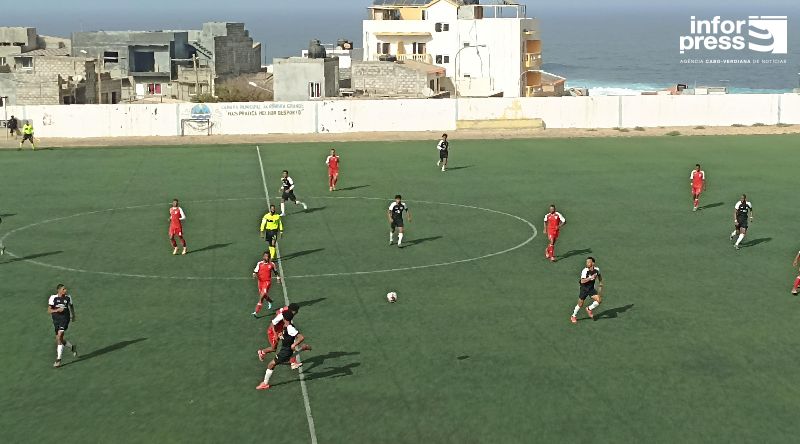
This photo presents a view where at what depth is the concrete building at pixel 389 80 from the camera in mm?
104438

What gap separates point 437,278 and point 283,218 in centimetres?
1212

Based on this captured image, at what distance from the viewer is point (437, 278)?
33.8 metres

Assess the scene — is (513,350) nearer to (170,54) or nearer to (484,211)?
(484,211)

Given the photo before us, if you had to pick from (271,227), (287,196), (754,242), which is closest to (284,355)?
(271,227)

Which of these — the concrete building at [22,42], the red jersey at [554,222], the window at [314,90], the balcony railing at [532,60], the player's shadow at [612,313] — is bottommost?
the player's shadow at [612,313]

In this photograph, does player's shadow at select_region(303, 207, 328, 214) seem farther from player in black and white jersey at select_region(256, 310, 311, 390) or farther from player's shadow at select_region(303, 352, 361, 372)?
player in black and white jersey at select_region(256, 310, 311, 390)

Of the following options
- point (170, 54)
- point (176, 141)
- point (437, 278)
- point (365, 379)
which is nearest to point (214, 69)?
point (170, 54)

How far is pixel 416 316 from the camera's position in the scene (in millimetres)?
29562

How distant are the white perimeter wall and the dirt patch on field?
2.69ft

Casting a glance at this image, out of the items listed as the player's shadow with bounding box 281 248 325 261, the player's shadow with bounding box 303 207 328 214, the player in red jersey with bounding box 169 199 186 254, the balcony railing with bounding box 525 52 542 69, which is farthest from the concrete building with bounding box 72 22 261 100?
the player's shadow with bounding box 281 248 325 261

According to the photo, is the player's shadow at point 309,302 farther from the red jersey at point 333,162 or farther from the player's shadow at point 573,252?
the red jersey at point 333,162

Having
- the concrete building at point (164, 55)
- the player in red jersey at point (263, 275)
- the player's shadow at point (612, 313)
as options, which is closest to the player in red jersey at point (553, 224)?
the player's shadow at point (612, 313)

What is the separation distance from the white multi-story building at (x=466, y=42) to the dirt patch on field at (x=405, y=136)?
38854mm

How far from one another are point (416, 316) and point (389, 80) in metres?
76.9
